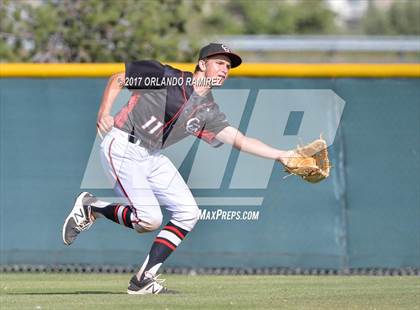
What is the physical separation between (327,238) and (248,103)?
4.77 ft

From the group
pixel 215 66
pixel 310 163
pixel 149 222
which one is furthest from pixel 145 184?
pixel 310 163

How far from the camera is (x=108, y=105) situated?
7.29 m

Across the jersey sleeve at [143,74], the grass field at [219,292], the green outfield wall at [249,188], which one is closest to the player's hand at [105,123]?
the jersey sleeve at [143,74]

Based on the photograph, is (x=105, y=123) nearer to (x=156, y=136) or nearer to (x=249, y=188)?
(x=156, y=136)

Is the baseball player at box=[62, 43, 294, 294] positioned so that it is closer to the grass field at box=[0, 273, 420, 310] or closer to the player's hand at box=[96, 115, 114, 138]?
the player's hand at box=[96, 115, 114, 138]

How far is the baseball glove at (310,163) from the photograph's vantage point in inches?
288

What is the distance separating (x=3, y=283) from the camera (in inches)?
336

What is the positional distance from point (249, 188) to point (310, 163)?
214cm

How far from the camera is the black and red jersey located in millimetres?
7445

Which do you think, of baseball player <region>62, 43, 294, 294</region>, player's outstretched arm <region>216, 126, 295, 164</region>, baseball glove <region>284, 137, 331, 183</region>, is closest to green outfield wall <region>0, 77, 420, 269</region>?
baseball glove <region>284, 137, 331, 183</region>

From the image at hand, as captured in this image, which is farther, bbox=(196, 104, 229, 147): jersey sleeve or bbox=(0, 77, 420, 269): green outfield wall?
bbox=(0, 77, 420, 269): green outfield wall

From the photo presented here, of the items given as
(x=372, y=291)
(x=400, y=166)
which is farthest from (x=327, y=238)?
(x=372, y=291)

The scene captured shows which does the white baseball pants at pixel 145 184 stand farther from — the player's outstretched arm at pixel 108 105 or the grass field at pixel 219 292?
the grass field at pixel 219 292

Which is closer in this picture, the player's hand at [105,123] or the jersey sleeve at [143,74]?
the player's hand at [105,123]
